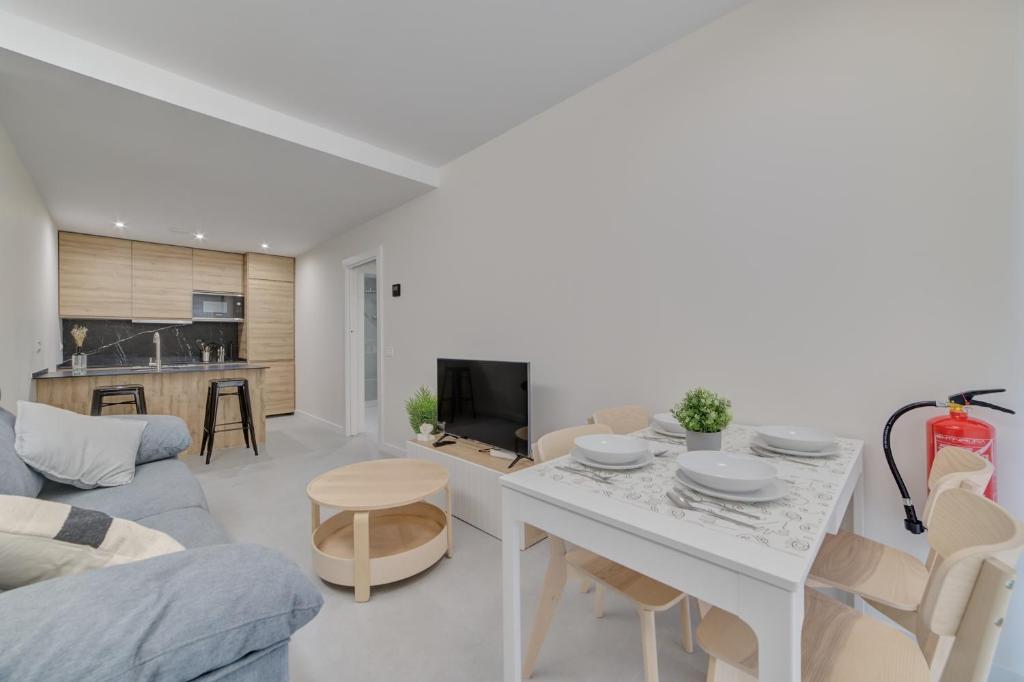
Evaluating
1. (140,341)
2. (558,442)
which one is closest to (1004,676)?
(558,442)

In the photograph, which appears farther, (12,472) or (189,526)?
(189,526)

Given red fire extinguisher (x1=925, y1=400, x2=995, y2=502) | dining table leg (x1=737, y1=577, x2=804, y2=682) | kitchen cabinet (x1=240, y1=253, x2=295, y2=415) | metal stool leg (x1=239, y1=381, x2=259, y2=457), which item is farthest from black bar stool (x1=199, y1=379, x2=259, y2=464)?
red fire extinguisher (x1=925, y1=400, x2=995, y2=502)

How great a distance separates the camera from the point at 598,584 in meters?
1.44

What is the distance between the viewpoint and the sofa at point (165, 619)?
60cm

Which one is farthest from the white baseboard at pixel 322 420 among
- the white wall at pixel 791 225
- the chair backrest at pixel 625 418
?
the chair backrest at pixel 625 418

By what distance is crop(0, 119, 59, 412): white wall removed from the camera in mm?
2525

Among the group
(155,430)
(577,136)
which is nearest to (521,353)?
(577,136)

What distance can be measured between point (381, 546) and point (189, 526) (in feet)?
2.83

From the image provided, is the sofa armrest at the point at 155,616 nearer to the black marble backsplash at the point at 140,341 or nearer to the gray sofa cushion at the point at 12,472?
the gray sofa cushion at the point at 12,472

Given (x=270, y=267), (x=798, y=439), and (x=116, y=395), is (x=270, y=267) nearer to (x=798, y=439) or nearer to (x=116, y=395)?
(x=116, y=395)

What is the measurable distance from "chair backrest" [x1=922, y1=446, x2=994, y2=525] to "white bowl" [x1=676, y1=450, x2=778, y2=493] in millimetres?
374

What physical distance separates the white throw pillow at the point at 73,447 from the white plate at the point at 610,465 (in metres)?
2.27

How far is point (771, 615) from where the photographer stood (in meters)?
0.74

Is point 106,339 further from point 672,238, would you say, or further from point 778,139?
point 778,139
